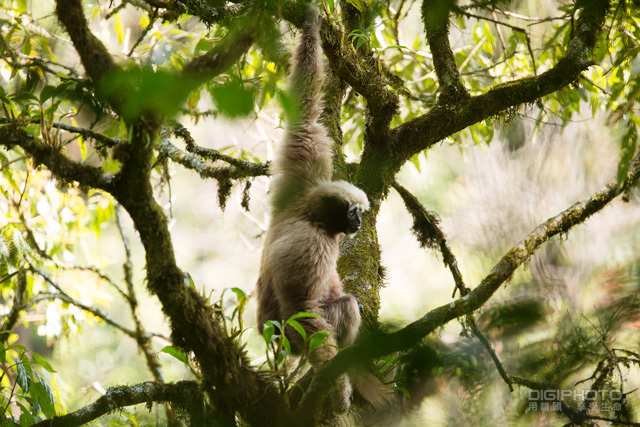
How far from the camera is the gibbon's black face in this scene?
16.1ft

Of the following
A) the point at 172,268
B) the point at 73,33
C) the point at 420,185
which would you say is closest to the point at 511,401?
the point at 172,268

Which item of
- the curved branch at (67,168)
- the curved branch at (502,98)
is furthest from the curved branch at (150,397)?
the curved branch at (502,98)

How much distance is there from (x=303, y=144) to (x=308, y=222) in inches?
32.1

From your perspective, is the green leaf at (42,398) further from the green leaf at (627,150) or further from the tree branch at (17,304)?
the green leaf at (627,150)

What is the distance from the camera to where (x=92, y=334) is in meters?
15.6

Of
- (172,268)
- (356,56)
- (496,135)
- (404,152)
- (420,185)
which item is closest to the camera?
(172,268)

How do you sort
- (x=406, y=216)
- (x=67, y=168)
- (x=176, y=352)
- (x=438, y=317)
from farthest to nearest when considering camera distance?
(x=406, y=216) < (x=176, y=352) < (x=438, y=317) < (x=67, y=168)

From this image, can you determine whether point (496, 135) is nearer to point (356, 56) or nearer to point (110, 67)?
point (356, 56)

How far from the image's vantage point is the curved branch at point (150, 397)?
118 inches

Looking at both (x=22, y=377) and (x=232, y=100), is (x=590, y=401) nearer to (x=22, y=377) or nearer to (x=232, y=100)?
(x=232, y=100)

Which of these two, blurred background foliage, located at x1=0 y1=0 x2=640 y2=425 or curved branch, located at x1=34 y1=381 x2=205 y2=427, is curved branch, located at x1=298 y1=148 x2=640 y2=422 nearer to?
blurred background foliage, located at x1=0 y1=0 x2=640 y2=425

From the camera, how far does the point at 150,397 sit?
10.0 feet

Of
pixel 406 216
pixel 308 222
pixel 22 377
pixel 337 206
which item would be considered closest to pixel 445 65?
pixel 337 206

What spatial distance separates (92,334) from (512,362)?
48.0ft
